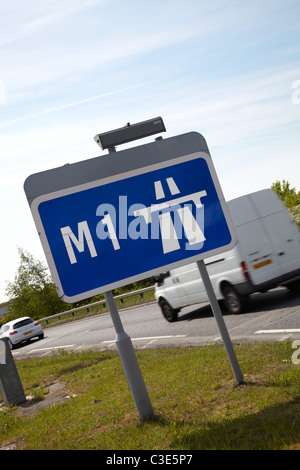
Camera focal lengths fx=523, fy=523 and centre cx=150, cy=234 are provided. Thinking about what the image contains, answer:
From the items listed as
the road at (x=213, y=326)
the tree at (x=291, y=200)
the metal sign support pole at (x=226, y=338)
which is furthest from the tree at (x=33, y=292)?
the metal sign support pole at (x=226, y=338)

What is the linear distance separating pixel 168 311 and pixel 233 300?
3.21 m

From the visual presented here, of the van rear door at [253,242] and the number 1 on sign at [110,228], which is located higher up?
the number 1 on sign at [110,228]

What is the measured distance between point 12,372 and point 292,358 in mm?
5379

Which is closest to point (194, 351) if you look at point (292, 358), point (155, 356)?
point (155, 356)

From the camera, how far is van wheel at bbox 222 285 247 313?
11.8 meters

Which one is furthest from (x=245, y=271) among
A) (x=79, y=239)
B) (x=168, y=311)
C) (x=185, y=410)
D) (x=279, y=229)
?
(x=79, y=239)

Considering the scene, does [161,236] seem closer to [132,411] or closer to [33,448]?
[132,411]

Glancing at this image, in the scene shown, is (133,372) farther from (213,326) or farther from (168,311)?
(168,311)

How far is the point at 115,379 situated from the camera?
9039 millimetres

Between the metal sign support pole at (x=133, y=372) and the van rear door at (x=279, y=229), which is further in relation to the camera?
the van rear door at (x=279, y=229)

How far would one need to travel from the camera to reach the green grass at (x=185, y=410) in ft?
15.0

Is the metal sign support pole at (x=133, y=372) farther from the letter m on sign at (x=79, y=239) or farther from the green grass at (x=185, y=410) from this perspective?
the letter m on sign at (x=79, y=239)

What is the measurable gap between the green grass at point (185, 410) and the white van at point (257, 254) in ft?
8.45

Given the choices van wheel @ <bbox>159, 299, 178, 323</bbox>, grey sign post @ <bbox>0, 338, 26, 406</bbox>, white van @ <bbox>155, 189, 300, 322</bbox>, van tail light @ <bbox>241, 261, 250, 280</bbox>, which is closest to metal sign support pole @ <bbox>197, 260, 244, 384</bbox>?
grey sign post @ <bbox>0, 338, 26, 406</bbox>
